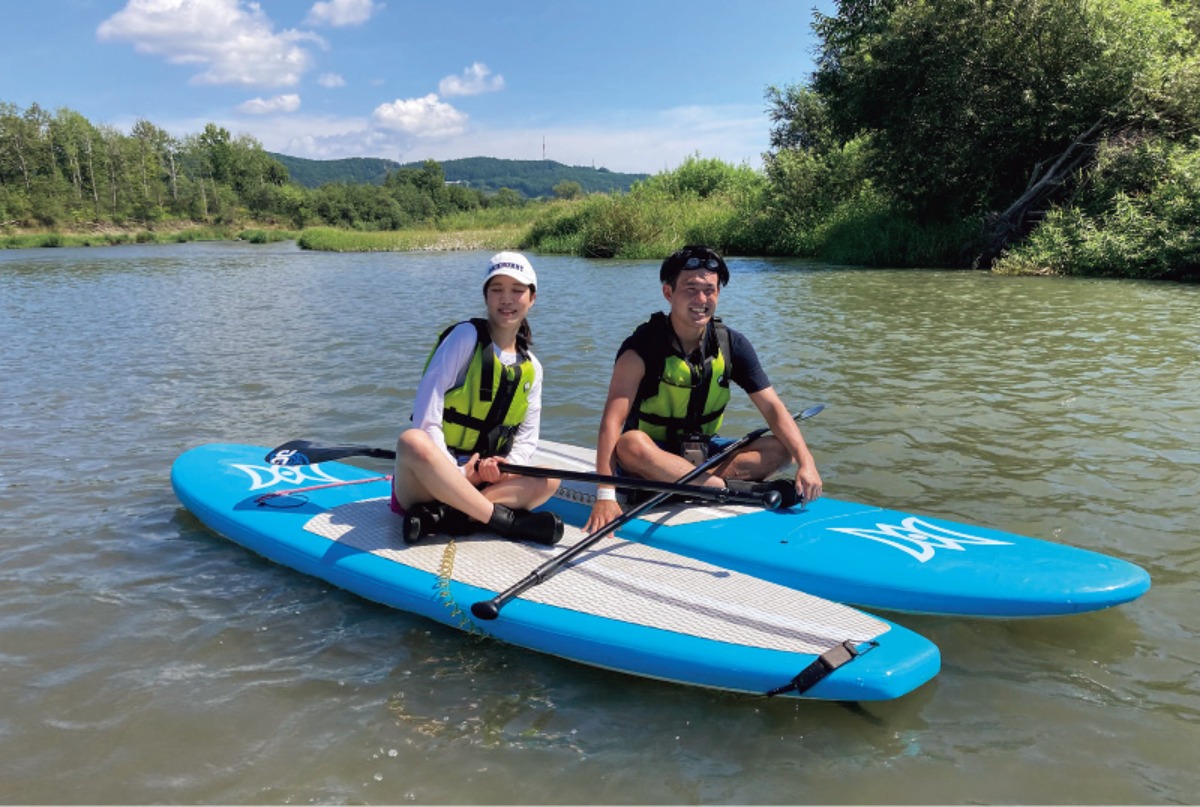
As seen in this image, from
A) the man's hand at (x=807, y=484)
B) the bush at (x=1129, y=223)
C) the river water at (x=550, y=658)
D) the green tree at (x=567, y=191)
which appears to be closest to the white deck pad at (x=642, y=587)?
the river water at (x=550, y=658)

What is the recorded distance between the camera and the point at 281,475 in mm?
4406

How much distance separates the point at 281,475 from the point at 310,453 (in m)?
0.20

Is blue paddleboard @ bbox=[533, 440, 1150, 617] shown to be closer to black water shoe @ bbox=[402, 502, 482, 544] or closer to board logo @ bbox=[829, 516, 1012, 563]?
board logo @ bbox=[829, 516, 1012, 563]

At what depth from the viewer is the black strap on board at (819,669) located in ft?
7.82

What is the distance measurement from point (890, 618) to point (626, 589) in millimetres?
1071

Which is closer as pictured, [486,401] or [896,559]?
[896,559]

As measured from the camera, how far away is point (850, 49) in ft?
66.0

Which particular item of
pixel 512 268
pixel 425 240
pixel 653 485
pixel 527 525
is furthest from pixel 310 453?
pixel 425 240

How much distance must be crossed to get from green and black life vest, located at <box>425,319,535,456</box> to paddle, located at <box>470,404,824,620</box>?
0.62m

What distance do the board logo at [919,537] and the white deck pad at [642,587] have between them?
65 centimetres

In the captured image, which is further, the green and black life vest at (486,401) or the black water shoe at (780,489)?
the black water shoe at (780,489)

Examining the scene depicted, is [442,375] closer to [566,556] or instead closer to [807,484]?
[566,556]

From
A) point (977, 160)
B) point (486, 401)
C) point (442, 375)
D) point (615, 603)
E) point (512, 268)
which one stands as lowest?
point (615, 603)

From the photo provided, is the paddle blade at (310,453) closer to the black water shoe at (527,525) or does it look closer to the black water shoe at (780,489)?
the black water shoe at (527,525)
